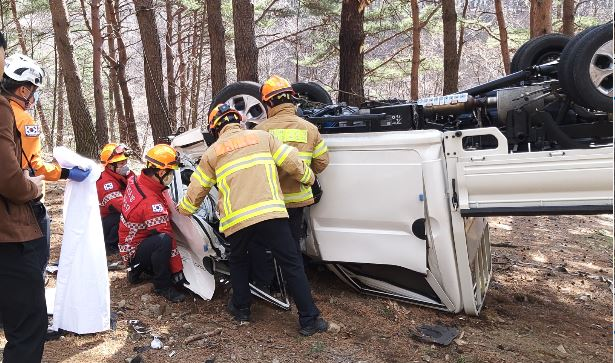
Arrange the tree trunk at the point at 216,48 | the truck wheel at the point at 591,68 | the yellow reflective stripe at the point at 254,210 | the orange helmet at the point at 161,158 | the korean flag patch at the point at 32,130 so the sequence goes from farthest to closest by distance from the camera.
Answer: the tree trunk at the point at 216,48, the orange helmet at the point at 161,158, the yellow reflective stripe at the point at 254,210, the truck wheel at the point at 591,68, the korean flag patch at the point at 32,130

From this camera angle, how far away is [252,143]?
3.71 meters

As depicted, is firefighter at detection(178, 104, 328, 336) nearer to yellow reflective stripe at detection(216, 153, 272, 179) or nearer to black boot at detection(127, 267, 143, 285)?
yellow reflective stripe at detection(216, 153, 272, 179)

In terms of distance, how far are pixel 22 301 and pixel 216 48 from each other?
26.4 ft

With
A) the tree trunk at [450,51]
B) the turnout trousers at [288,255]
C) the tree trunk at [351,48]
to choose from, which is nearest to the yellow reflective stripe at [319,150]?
the turnout trousers at [288,255]

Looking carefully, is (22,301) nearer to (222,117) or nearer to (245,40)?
(222,117)

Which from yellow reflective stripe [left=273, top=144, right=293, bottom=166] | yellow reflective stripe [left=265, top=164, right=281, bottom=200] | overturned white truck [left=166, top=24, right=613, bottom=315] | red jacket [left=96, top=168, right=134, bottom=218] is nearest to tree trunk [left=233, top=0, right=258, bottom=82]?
red jacket [left=96, top=168, right=134, bottom=218]

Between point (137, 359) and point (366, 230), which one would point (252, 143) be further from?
point (137, 359)

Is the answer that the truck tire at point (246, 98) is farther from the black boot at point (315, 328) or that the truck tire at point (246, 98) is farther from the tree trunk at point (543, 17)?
the tree trunk at point (543, 17)

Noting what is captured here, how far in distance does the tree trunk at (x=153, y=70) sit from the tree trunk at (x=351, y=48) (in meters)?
3.80

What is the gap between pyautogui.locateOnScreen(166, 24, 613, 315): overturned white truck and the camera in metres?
3.33

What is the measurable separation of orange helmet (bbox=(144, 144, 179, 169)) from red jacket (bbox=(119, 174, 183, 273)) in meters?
0.14

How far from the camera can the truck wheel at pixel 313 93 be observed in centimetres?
543

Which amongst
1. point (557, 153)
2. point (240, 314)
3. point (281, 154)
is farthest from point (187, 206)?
point (557, 153)

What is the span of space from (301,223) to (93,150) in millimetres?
7145
